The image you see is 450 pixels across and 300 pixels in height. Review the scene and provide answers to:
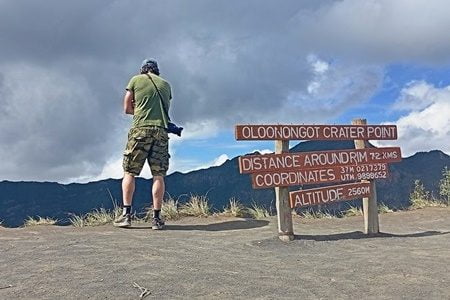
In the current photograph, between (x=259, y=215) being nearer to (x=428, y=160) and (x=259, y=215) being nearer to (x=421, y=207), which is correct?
(x=421, y=207)

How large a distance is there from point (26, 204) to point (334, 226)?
3085 cm

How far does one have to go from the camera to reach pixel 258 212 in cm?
1094

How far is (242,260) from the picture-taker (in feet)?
21.5

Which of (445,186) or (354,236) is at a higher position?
(445,186)

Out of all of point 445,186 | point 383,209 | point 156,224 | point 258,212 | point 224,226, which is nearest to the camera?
point 156,224

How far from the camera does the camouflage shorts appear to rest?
8.12 metres

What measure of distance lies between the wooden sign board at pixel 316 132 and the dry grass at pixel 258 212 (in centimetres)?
235

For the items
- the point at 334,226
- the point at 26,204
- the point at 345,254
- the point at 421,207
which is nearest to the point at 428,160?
the point at 26,204

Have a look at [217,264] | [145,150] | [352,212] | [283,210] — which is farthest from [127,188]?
[352,212]

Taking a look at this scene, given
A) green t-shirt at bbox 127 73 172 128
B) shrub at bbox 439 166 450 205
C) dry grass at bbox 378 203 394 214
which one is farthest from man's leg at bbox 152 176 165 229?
shrub at bbox 439 166 450 205

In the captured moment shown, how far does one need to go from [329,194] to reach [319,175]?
339mm

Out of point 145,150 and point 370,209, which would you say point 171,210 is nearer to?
point 145,150

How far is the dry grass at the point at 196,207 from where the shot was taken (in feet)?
34.5

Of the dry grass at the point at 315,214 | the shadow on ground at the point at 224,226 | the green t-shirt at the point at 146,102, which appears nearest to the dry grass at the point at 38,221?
the shadow on ground at the point at 224,226
